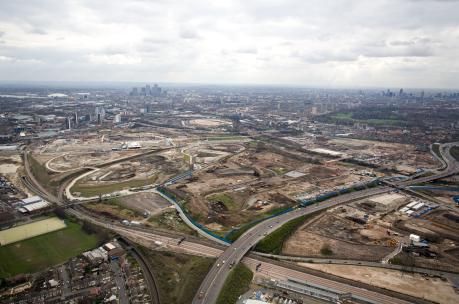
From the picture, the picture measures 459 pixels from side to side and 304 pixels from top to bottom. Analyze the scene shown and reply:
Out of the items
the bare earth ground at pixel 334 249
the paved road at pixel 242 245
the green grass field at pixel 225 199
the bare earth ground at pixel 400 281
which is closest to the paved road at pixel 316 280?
the bare earth ground at pixel 400 281

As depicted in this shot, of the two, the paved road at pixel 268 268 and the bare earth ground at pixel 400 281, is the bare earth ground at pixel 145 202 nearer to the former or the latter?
the paved road at pixel 268 268

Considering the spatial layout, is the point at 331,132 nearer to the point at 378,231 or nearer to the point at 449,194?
the point at 449,194

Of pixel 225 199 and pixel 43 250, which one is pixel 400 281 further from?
pixel 43 250

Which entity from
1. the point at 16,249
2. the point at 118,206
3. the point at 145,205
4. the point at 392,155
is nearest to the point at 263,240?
the point at 145,205

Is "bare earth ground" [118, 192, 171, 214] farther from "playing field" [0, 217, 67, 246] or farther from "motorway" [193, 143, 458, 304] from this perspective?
"motorway" [193, 143, 458, 304]

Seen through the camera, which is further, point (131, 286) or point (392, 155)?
point (392, 155)

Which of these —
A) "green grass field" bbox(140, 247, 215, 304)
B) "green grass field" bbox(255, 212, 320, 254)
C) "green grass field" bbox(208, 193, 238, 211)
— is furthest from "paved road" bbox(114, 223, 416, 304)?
"green grass field" bbox(208, 193, 238, 211)
